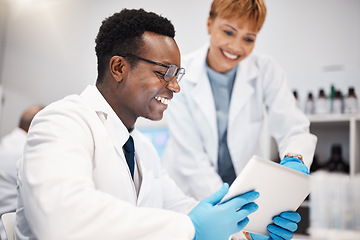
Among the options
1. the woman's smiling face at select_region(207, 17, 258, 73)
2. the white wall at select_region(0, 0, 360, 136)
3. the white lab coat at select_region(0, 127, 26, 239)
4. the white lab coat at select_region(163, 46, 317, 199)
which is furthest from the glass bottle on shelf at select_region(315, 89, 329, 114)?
the white lab coat at select_region(0, 127, 26, 239)

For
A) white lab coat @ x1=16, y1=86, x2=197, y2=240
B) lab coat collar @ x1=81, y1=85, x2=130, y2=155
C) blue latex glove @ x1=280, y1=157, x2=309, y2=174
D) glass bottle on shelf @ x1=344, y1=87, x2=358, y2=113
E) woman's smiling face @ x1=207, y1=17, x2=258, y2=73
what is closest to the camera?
white lab coat @ x1=16, y1=86, x2=197, y2=240

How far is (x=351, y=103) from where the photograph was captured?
2096 millimetres

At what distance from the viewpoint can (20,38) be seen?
2.29 meters

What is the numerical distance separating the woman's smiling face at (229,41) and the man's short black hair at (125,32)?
0.45 m

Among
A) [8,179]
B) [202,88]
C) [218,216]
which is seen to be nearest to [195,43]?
[202,88]

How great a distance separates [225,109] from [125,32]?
2.23ft

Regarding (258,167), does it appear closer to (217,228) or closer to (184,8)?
(217,228)

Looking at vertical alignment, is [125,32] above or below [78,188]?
above

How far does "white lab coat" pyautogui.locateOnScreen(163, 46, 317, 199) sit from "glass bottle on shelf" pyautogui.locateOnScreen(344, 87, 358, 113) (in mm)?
730

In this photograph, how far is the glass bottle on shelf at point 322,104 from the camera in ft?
7.11

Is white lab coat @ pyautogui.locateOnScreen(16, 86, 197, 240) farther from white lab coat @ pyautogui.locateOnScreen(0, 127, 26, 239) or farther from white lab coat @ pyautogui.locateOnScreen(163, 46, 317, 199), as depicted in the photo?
white lab coat @ pyautogui.locateOnScreen(0, 127, 26, 239)

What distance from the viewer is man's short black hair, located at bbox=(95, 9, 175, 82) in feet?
3.27

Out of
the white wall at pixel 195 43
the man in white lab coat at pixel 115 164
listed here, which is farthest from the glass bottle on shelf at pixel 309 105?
the man in white lab coat at pixel 115 164

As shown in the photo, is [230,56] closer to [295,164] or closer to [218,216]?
[295,164]
